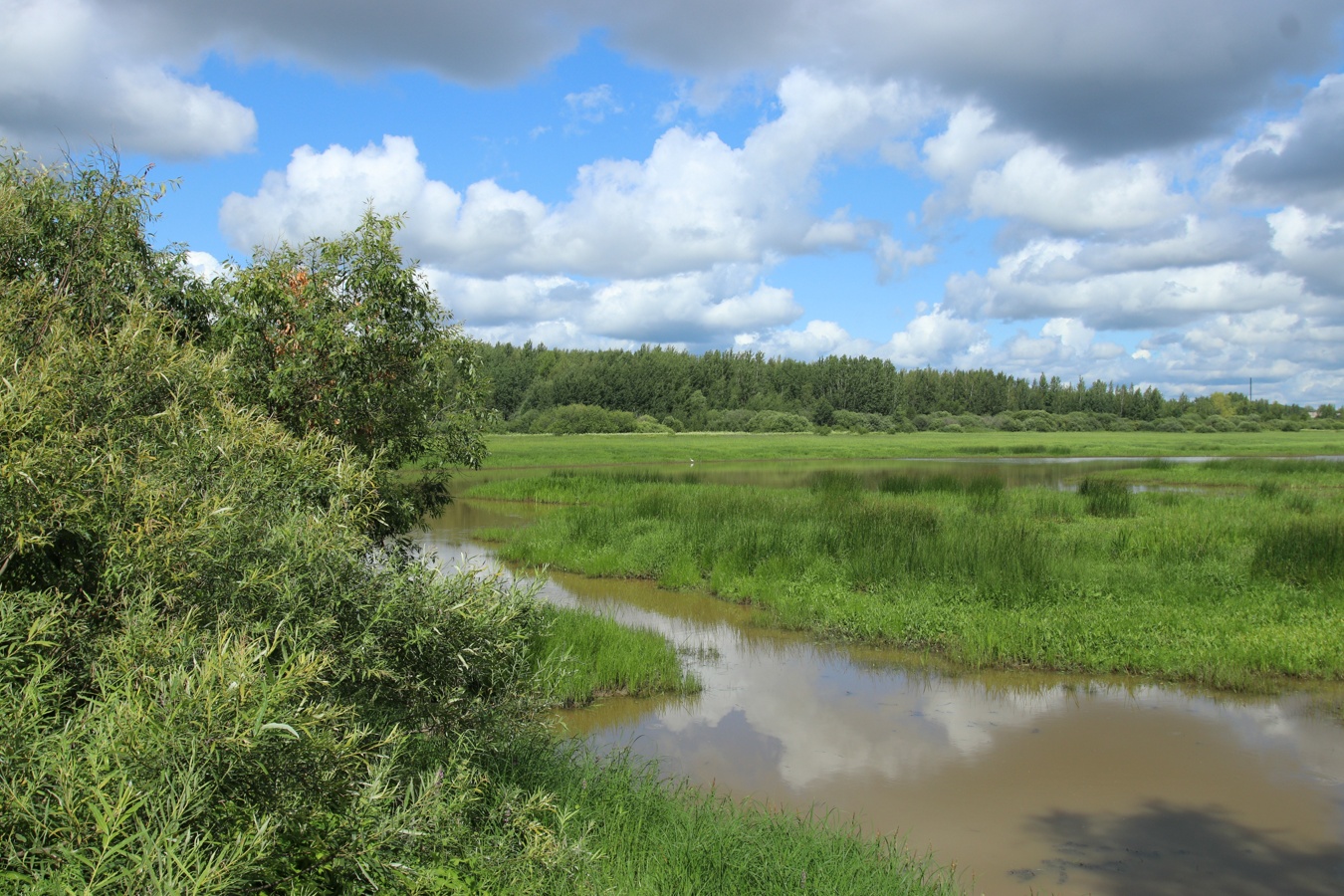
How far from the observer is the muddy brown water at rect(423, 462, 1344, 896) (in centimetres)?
667

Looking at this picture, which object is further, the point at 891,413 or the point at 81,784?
the point at 891,413

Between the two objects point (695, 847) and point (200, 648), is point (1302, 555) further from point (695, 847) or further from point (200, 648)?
point (200, 648)

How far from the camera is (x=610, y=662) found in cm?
1086

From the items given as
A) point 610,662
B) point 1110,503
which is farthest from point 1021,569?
point 1110,503

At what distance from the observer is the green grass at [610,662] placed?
1031 centimetres

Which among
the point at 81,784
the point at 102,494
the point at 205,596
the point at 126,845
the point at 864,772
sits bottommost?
the point at 864,772

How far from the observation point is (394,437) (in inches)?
338

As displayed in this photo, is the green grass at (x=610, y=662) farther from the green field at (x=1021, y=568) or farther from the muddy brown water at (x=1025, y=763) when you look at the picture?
the green field at (x=1021, y=568)

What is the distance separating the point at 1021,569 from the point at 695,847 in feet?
33.2

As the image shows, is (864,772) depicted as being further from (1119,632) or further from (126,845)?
(126,845)

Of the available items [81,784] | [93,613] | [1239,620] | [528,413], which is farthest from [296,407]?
[528,413]

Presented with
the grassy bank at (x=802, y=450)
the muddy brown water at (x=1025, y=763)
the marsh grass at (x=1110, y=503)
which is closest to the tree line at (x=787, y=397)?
the grassy bank at (x=802, y=450)

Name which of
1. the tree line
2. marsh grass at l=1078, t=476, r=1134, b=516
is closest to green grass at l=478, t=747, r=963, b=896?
marsh grass at l=1078, t=476, r=1134, b=516

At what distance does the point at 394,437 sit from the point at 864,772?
568 cm
